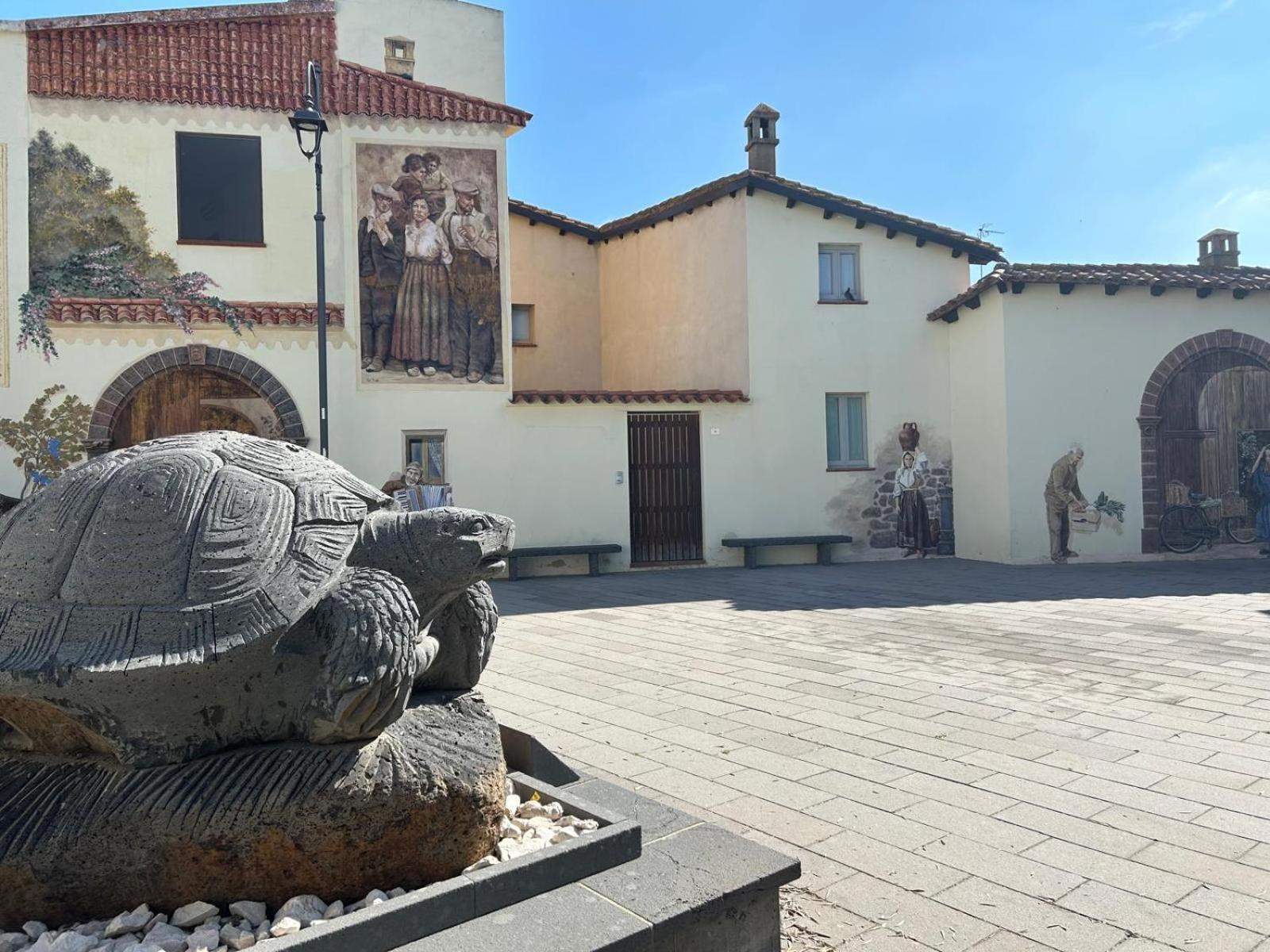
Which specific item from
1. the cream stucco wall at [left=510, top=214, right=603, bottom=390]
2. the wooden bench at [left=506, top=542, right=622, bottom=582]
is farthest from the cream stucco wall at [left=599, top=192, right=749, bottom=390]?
the wooden bench at [left=506, top=542, right=622, bottom=582]

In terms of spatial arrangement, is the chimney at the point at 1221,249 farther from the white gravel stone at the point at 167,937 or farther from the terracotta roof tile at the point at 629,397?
the white gravel stone at the point at 167,937

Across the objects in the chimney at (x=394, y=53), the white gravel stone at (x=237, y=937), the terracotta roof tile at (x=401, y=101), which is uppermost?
the chimney at (x=394, y=53)

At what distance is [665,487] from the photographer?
14812 millimetres

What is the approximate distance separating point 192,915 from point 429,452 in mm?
11747

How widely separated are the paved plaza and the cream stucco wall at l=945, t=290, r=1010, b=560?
182 inches

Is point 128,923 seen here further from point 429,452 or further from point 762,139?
point 762,139

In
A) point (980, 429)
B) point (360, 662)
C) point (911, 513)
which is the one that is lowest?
point (911, 513)

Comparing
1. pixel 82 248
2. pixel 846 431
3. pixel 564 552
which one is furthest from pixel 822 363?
pixel 82 248

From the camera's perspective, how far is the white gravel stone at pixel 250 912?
2287mm

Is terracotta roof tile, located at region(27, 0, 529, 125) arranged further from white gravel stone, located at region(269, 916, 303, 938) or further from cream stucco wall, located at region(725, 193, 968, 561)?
white gravel stone, located at region(269, 916, 303, 938)

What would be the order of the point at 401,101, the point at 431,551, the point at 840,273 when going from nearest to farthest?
the point at 431,551, the point at 401,101, the point at 840,273

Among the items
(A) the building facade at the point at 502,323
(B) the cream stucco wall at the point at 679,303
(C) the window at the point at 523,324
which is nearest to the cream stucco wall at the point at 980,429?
(A) the building facade at the point at 502,323

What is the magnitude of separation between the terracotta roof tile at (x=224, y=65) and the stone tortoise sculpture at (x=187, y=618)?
12259 millimetres

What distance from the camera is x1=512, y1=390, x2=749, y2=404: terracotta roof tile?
46.0 feet
